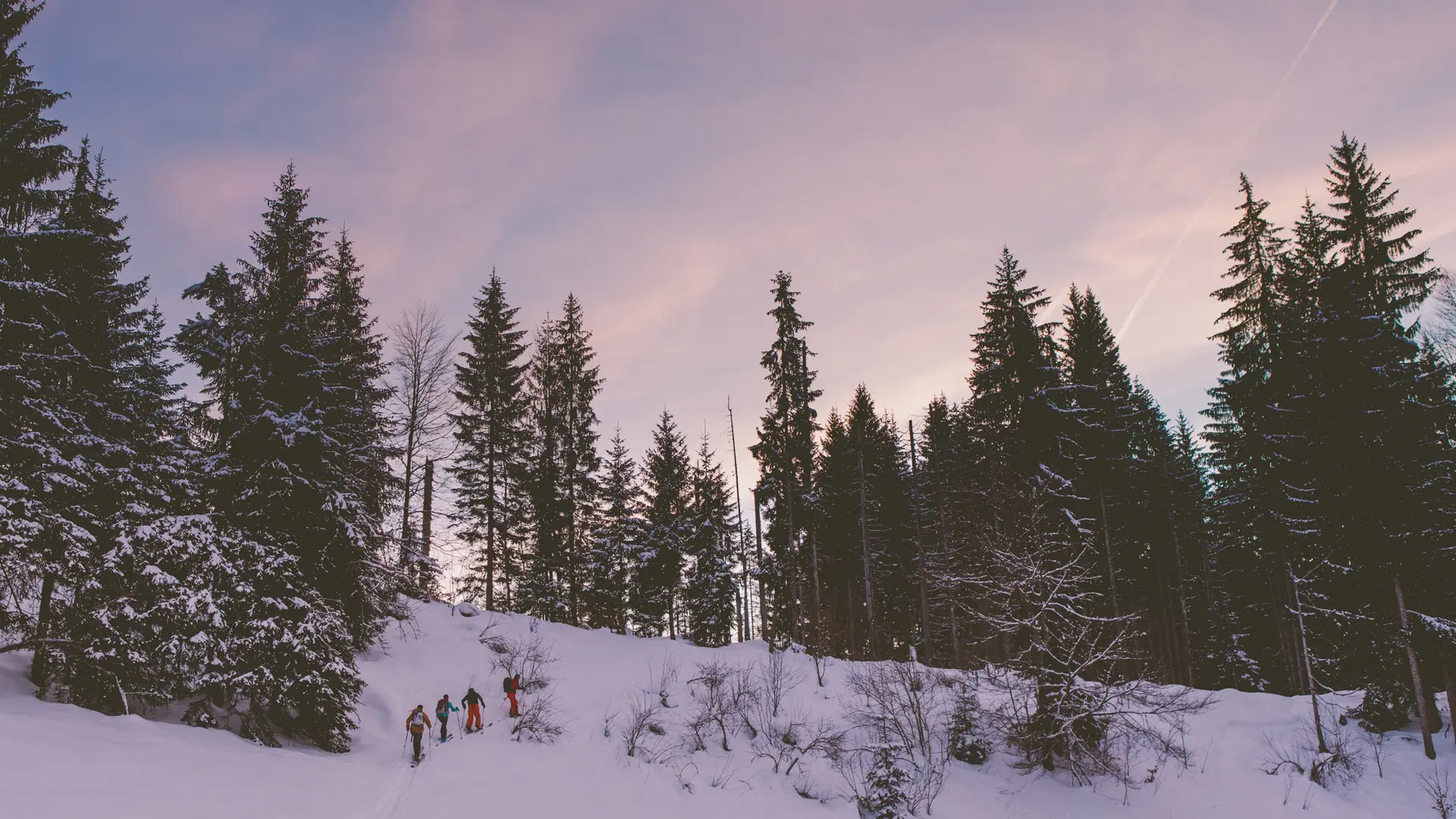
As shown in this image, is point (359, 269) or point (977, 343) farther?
point (359, 269)

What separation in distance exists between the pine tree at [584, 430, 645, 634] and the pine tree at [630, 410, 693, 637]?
0.60 meters

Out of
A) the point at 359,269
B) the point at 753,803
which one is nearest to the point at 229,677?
the point at 753,803

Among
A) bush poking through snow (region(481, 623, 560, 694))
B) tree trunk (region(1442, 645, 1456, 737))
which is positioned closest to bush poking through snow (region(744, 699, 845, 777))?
bush poking through snow (region(481, 623, 560, 694))

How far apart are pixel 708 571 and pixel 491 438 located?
42.6 ft

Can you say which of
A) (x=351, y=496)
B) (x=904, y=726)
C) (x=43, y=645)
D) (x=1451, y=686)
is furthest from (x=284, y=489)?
(x=1451, y=686)

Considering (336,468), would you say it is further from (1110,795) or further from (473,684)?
(1110,795)

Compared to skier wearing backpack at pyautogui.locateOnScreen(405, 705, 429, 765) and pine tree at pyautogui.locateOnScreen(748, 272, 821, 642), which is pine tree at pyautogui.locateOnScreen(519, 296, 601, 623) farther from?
skier wearing backpack at pyautogui.locateOnScreen(405, 705, 429, 765)

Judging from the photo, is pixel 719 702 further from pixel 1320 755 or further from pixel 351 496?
pixel 1320 755

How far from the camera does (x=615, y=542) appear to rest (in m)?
34.1

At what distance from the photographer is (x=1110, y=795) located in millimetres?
16578

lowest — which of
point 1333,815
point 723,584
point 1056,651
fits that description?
→ point 1333,815

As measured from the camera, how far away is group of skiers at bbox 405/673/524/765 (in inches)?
619

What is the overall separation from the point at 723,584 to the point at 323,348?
72.0 feet

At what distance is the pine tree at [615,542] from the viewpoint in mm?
33594
